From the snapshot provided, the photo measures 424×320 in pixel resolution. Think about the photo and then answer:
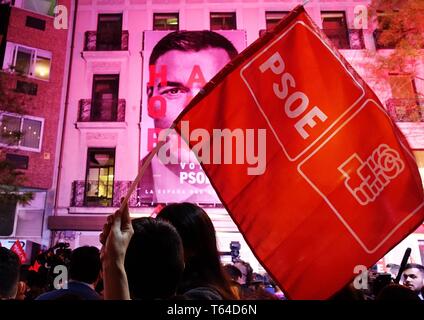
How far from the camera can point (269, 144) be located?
241 cm

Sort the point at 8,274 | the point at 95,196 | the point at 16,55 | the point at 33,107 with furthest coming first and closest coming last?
the point at 16,55, the point at 33,107, the point at 95,196, the point at 8,274

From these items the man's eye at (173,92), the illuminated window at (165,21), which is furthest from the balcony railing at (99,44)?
the man's eye at (173,92)

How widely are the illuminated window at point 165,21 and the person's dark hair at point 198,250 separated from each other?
14.8 m

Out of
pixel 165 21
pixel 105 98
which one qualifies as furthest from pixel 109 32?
pixel 105 98

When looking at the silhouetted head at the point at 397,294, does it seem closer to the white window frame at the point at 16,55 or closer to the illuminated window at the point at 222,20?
the illuminated window at the point at 222,20

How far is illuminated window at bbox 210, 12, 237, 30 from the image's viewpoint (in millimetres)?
15836

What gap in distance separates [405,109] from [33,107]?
13528 millimetres

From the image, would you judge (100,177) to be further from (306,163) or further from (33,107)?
(306,163)

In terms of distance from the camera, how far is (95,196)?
1408 cm

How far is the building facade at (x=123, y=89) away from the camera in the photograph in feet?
44.4

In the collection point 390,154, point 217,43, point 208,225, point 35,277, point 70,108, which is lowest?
point 35,277
